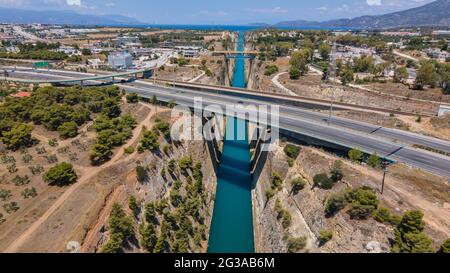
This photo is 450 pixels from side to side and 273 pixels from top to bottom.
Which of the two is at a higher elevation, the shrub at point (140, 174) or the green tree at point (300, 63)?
the green tree at point (300, 63)

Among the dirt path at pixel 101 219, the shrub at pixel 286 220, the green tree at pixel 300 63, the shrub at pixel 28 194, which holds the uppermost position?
the green tree at pixel 300 63

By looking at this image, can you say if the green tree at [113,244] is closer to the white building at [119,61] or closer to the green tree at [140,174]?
the green tree at [140,174]

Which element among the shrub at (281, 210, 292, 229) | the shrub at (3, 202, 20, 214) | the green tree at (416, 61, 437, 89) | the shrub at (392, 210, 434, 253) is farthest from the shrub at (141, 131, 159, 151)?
the green tree at (416, 61, 437, 89)

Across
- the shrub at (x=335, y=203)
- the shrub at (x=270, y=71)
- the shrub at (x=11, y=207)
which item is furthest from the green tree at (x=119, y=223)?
the shrub at (x=270, y=71)

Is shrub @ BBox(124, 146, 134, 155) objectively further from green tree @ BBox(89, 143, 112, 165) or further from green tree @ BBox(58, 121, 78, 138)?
green tree @ BBox(58, 121, 78, 138)

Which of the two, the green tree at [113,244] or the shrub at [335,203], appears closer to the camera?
the green tree at [113,244]

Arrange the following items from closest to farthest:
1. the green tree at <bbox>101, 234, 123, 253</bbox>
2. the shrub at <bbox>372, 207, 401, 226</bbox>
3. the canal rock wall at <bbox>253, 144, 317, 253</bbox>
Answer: the green tree at <bbox>101, 234, 123, 253</bbox>
the shrub at <bbox>372, 207, 401, 226</bbox>
the canal rock wall at <bbox>253, 144, 317, 253</bbox>
